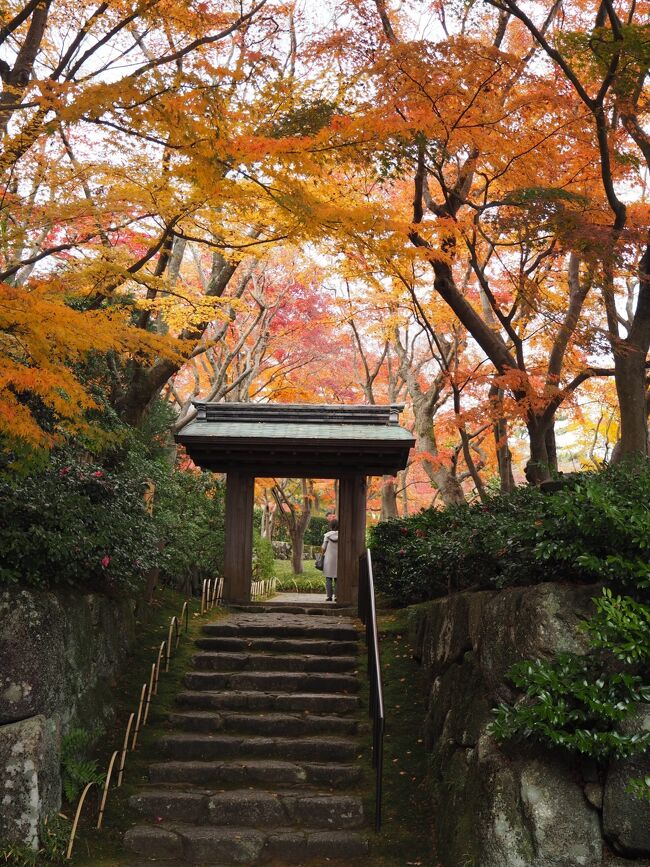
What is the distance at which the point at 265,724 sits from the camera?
7285 millimetres

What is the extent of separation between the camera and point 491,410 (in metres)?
11.2

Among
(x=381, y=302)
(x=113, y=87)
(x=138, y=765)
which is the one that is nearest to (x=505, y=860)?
(x=138, y=765)

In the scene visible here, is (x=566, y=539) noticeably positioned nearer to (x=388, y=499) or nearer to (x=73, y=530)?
(x=73, y=530)

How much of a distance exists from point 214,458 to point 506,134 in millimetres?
6133

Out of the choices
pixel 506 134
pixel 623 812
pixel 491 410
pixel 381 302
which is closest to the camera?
pixel 623 812

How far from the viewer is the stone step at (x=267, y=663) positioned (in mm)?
8461

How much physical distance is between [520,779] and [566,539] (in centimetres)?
157

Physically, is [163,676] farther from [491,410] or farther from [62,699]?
[491,410]

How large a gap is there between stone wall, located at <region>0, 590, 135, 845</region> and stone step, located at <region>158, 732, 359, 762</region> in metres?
0.75

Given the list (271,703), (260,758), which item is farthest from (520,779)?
(271,703)

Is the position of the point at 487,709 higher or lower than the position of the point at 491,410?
lower

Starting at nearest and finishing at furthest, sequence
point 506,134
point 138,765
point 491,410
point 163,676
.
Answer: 1. point 138,765
2. point 163,676
3. point 506,134
4. point 491,410

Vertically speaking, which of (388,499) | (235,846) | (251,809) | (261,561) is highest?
(388,499)

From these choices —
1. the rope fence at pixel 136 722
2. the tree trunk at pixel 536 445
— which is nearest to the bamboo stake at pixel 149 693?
the rope fence at pixel 136 722
